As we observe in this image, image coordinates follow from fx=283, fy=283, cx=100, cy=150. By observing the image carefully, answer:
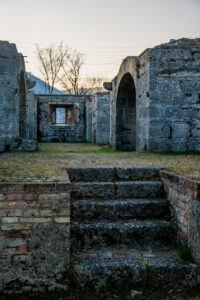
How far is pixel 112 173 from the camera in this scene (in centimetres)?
386

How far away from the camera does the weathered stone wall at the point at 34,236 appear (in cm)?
245

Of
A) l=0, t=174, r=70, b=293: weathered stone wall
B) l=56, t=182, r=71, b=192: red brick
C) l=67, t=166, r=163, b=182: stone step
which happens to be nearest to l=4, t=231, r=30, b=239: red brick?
l=0, t=174, r=70, b=293: weathered stone wall

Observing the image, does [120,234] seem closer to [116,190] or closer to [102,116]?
[116,190]

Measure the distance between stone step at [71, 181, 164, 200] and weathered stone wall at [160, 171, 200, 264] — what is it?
213mm

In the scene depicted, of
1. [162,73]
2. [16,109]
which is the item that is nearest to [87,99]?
[16,109]

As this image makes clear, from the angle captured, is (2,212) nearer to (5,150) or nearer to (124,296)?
(124,296)

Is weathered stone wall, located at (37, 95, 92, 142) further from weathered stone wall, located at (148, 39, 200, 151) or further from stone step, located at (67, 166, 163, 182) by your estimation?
stone step, located at (67, 166, 163, 182)

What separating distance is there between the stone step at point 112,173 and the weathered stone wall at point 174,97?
3325 mm

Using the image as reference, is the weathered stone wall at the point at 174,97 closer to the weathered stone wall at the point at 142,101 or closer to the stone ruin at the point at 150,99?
the stone ruin at the point at 150,99

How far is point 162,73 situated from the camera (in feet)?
22.9

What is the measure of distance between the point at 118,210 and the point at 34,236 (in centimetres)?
111

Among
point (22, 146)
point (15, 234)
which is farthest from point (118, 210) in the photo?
point (22, 146)

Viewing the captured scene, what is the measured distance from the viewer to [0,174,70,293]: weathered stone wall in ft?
8.04

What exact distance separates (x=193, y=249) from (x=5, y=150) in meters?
6.50
